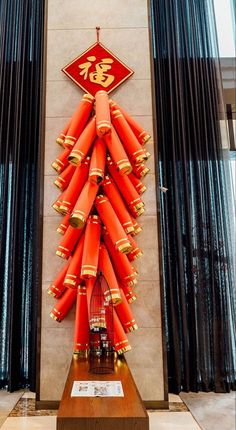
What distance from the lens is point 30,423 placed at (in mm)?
1756

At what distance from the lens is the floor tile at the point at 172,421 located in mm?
1688

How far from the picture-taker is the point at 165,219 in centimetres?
258

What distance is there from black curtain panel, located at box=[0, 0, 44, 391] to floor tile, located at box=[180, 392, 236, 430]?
1.04m

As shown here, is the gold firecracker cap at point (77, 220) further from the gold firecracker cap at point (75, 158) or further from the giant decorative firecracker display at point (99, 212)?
the gold firecracker cap at point (75, 158)

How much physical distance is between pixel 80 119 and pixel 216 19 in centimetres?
181

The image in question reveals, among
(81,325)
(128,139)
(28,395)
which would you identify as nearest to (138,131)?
(128,139)

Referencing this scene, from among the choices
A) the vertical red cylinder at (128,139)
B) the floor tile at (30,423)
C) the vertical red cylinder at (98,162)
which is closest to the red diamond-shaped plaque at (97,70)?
the vertical red cylinder at (128,139)

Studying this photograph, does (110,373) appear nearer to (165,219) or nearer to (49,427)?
A: (49,427)

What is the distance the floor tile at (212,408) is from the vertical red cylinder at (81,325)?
686 mm

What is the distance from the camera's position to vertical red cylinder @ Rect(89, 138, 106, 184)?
6.03ft

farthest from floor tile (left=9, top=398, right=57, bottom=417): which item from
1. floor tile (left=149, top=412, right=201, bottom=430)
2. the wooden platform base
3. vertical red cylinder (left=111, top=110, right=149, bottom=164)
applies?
vertical red cylinder (left=111, top=110, right=149, bottom=164)

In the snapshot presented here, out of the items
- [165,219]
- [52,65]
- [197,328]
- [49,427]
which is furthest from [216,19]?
[49,427]

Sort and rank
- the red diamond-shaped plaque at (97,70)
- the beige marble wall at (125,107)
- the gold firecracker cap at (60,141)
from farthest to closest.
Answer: the red diamond-shaped plaque at (97,70) → the gold firecracker cap at (60,141) → the beige marble wall at (125,107)

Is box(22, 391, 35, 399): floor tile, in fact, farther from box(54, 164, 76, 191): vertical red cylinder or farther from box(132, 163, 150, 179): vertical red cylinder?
box(132, 163, 150, 179): vertical red cylinder
